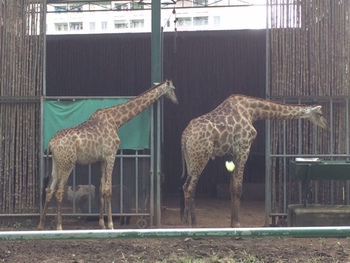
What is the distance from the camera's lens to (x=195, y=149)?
8.73 m

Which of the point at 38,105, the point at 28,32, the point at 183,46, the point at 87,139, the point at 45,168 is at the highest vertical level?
the point at 183,46

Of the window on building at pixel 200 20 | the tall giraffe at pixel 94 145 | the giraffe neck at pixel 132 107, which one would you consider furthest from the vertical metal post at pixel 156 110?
the window on building at pixel 200 20

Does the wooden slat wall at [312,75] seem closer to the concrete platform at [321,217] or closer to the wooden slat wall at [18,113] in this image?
the concrete platform at [321,217]

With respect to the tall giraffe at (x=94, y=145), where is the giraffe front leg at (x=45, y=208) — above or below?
below

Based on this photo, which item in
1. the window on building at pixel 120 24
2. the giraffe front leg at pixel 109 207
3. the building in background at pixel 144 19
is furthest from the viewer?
the window on building at pixel 120 24

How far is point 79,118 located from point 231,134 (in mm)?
2954

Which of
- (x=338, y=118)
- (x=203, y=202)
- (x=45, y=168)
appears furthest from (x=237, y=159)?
(x=203, y=202)

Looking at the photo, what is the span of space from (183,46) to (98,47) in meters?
3.19

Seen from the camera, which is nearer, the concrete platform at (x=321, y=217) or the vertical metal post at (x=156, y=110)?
the concrete platform at (x=321, y=217)

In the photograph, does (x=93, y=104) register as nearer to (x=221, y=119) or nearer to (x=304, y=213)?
(x=221, y=119)

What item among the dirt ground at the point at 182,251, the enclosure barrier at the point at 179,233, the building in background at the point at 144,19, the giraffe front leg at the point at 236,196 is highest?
the building in background at the point at 144,19

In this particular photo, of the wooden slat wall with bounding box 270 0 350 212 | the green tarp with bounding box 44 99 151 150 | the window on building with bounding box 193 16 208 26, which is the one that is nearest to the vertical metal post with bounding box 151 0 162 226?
the green tarp with bounding box 44 99 151 150

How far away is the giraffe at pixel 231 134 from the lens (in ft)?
28.7

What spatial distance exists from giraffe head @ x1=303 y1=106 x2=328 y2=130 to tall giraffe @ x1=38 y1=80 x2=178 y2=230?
2884 millimetres
